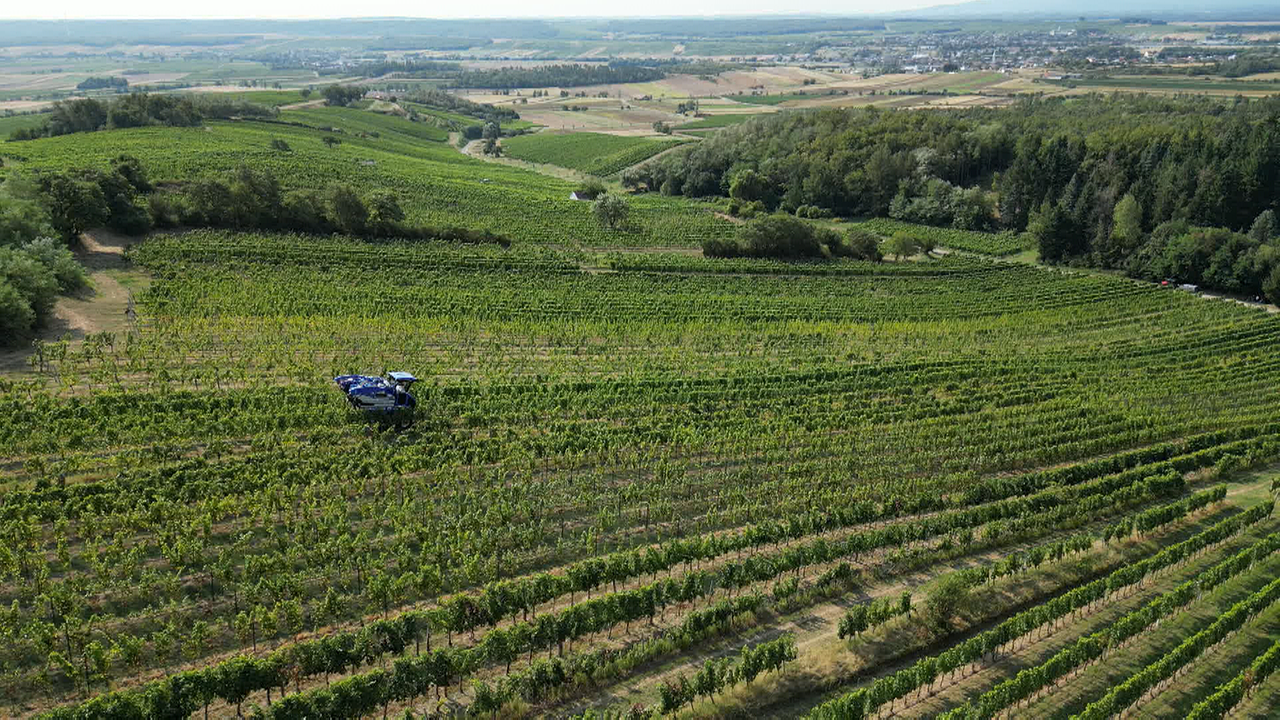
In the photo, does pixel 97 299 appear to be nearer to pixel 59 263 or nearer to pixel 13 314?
pixel 59 263

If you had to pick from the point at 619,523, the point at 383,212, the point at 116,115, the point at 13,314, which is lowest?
the point at 619,523

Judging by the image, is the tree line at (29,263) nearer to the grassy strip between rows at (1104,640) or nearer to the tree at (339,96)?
the grassy strip between rows at (1104,640)

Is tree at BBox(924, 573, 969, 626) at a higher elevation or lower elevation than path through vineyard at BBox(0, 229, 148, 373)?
lower

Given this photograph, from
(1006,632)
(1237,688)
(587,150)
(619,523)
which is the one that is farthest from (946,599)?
(587,150)

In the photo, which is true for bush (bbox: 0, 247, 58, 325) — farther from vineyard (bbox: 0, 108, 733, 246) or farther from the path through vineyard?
vineyard (bbox: 0, 108, 733, 246)

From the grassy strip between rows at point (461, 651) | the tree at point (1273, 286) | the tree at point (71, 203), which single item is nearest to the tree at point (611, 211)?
the tree at point (71, 203)

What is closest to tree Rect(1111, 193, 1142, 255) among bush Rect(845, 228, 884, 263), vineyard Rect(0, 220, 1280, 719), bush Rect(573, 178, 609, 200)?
bush Rect(845, 228, 884, 263)
